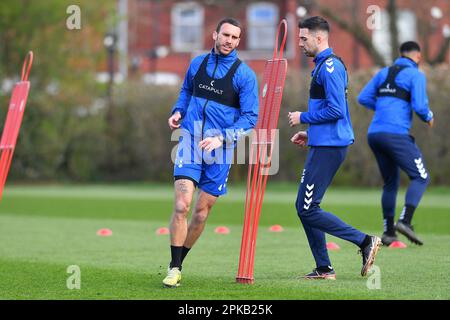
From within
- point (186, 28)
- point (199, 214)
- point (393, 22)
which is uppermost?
point (393, 22)

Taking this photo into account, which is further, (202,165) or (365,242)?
(365,242)

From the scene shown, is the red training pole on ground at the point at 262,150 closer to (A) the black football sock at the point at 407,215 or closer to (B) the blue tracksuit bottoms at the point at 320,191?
(B) the blue tracksuit bottoms at the point at 320,191

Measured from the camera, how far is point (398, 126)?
12.5 m

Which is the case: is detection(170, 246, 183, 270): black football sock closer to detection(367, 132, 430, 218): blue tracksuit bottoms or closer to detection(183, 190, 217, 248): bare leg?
detection(183, 190, 217, 248): bare leg

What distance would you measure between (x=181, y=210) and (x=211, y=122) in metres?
0.83

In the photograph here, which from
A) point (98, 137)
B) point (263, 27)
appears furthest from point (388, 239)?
point (263, 27)

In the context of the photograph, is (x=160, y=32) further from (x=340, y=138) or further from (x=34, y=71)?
(x=340, y=138)

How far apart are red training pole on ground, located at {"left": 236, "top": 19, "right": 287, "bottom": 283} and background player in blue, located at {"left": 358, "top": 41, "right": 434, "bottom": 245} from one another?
381cm

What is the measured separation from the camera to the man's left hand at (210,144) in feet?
28.1

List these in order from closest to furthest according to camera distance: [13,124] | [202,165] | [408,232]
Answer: [202,165], [13,124], [408,232]

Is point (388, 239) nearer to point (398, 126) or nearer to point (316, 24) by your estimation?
point (398, 126)

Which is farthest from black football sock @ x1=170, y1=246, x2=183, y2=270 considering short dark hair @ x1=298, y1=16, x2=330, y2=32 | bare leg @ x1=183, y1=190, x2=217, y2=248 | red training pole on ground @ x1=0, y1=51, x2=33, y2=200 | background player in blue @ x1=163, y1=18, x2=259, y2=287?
red training pole on ground @ x1=0, y1=51, x2=33, y2=200
